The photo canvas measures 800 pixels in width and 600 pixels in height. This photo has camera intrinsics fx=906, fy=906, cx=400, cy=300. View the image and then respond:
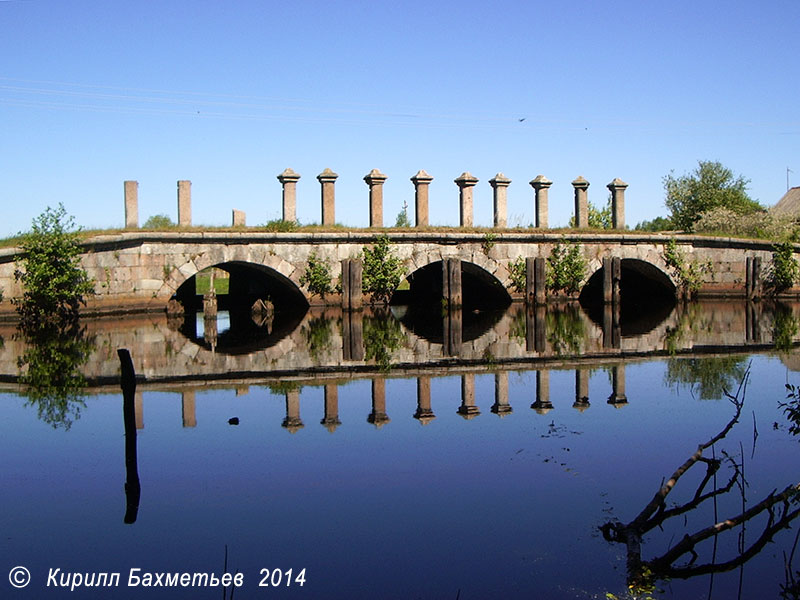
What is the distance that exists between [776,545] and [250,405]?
6.38 m

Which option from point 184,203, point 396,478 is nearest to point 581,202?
point 184,203

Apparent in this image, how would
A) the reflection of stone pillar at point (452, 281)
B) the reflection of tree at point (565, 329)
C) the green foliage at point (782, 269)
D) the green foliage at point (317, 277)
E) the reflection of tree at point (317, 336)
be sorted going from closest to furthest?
the reflection of tree at point (317, 336) < the reflection of tree at point (565, 329) < the green foliage at point (317, 277) < the reflection of stone pillar at point (452, 281) < the green foliage at point (782, 269)

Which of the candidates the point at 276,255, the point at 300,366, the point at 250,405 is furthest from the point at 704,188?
the point at 250,405

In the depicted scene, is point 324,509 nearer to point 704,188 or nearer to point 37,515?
point 37,515

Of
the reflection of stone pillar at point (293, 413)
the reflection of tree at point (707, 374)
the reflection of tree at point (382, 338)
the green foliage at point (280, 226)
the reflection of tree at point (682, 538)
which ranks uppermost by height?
the green foliage at point (280, 226)

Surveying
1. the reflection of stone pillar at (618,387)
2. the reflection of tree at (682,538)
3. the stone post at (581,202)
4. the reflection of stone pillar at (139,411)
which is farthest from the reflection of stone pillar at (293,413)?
the stone post at (581,202)

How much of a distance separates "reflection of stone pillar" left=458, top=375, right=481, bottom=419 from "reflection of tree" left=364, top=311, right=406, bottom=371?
1.47 meters

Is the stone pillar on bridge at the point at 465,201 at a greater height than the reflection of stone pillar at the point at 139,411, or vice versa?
the stone pillar on bridge at the point at 465,201

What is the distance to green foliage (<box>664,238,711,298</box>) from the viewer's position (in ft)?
91.7

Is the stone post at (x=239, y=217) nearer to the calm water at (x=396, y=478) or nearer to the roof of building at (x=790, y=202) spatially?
the calm water at (x=396, y=478)

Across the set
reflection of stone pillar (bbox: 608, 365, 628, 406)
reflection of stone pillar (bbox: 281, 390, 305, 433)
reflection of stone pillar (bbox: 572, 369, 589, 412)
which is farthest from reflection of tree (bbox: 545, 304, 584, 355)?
reflection of stone pillar (bbox: 281, 390, 305, 433)

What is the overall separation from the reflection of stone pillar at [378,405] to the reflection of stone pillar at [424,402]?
0.38 m

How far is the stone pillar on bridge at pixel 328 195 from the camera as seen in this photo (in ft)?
83.5

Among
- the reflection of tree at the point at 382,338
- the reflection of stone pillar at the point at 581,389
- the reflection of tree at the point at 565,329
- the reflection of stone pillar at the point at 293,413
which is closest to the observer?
the reflection of stone pillar at the point at 293,413
